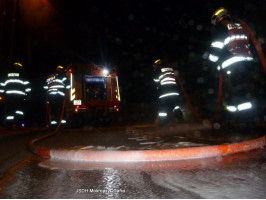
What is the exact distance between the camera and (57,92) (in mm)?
10148

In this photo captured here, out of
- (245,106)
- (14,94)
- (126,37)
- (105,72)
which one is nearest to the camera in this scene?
(245,106)

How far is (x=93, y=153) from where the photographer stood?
4395 mm

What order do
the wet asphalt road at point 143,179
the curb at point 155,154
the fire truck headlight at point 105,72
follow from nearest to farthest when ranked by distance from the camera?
1. the wet asphalt road at point 143,179
2. the curb at point 155,154
3. the fire truck headlight at point 105,72

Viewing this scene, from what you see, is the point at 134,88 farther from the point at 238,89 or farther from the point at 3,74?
the point at 238,89

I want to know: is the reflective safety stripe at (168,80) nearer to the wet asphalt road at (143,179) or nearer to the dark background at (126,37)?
the dark background at (126,37)

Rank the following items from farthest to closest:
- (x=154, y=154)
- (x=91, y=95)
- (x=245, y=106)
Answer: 1. (x=91, y=95)
2. (x=245, y=106)
3. (x=154, y=154)

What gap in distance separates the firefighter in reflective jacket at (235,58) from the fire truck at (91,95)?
6231mm

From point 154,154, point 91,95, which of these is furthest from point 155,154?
point 91,95

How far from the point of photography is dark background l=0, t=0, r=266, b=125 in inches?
428

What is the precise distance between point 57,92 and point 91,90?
5.25 feet

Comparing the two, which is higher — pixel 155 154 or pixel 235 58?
pixel 235 58

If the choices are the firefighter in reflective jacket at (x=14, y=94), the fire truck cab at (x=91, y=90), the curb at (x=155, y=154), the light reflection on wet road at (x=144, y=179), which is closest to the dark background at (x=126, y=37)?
the fire truck cab at (x=91, y=90)

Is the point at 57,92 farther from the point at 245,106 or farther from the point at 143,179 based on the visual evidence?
the point at 143,179

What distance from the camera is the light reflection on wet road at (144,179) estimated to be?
102 inches
